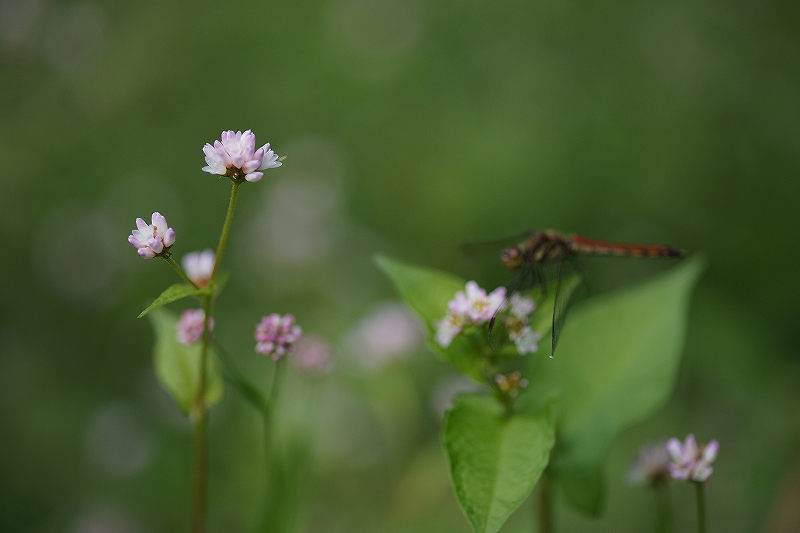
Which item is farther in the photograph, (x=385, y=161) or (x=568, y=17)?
(x=568, y=17)

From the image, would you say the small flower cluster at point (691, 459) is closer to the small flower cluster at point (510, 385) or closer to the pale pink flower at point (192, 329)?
the small flower cluster at point (510, 385)

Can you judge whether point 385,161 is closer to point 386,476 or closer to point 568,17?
point 568,17

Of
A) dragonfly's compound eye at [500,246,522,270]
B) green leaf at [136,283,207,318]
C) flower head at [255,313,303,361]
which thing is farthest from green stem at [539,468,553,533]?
green leaf at [136,283,207,318]

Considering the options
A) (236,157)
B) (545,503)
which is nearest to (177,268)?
(236,157)

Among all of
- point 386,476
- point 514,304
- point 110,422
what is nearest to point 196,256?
point 514,304

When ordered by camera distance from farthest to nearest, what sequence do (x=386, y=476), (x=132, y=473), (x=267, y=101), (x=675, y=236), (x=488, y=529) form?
1. (x=267, y=101)
2. (x=675, y=236)
3. (x=132, y=473)
4. (x=386, y=476)
5. (x=488, y=529)

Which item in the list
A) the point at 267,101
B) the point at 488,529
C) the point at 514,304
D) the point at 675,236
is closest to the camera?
the point at 488,529

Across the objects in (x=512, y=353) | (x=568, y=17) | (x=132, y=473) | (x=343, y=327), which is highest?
(x=568, y=17)

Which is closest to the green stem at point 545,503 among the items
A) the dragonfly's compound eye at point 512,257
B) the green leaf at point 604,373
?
the green leaf at point 604,373
